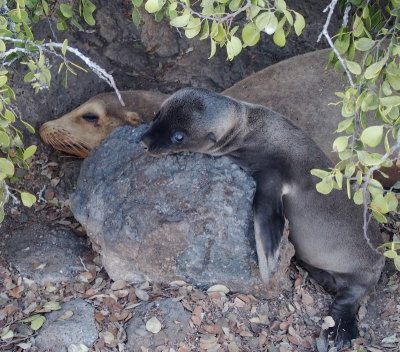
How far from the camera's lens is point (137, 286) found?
3.49m

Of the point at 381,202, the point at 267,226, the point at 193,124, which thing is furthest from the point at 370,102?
the point at 193,124

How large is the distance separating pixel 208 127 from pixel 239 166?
283mm

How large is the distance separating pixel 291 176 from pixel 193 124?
0.62 metres

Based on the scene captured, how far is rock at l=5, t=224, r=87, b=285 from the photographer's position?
3553 mm

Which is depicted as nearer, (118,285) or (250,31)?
(250,31)

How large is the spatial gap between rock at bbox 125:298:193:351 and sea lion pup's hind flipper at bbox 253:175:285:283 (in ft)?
1.58

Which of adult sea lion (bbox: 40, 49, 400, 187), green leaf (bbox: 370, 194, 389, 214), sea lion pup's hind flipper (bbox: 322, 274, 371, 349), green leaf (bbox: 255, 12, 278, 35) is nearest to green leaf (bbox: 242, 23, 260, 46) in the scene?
green leaf (bbox: 255, 12, 278, 35)

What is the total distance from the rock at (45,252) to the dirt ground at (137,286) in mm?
21

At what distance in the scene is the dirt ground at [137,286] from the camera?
328 centimetres

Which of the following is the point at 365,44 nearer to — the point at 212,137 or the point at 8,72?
the point at 212,137

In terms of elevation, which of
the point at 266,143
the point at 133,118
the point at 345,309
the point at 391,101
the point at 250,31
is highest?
the point at 250,31

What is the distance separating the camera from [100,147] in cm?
388

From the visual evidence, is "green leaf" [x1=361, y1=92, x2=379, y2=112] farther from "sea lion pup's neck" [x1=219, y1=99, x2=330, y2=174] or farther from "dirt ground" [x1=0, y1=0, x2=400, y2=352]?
"dirt ground" [x1=0, y1=0, x2=400, y2=352]

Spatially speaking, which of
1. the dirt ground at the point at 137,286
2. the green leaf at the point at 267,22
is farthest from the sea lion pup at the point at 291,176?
the green leaf at the point at 267,22
